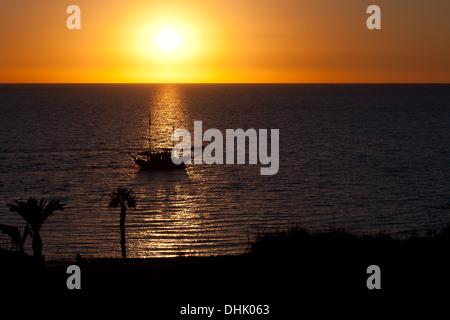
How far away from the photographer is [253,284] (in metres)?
22.4

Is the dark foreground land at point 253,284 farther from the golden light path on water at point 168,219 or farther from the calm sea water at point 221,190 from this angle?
the calm sea water at point 221,190

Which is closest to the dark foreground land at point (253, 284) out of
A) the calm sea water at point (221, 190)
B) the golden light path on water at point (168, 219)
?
the golden light path on water at point (168, 219)

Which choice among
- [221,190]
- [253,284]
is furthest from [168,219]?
[253,284]

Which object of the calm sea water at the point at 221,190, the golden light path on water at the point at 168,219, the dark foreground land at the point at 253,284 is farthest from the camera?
the calm sea water at the point at 221,190

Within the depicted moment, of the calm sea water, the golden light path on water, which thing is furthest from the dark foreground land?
the calm sea water

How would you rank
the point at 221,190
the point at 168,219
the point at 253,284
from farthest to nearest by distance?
the point at 221,190 < the point at 168,219 < the point at 253,284

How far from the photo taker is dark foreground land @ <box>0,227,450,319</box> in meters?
20.5

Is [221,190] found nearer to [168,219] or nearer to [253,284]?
[168,219]

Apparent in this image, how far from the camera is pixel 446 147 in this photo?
112 metres

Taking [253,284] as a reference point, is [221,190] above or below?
above

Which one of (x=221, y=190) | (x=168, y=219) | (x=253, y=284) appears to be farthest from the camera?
(x=221, y=190)

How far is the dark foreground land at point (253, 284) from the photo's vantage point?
67.4 feet
